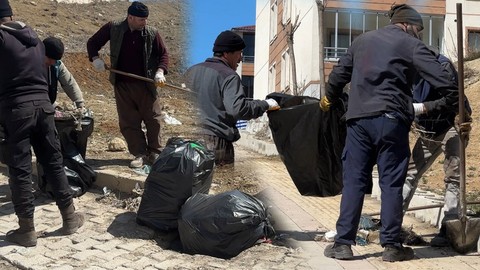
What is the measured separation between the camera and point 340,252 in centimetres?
378

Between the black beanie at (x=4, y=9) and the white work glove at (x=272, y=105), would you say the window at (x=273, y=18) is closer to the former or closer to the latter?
the white work glove at (x=272, y=105)

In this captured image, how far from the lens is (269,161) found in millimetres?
4496

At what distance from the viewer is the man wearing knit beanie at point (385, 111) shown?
368 cm

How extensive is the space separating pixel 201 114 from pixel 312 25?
758 millimetres

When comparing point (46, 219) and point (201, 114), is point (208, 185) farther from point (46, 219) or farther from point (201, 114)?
point (46, 219)

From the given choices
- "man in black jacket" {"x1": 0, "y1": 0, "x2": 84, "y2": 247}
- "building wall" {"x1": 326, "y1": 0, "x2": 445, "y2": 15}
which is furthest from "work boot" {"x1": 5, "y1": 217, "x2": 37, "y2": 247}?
"building wall" {"x1": 326, "y1": 0, "x2": 445, "y2": 15}

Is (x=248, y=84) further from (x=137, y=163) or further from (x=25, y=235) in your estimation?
(x=137, y=163)

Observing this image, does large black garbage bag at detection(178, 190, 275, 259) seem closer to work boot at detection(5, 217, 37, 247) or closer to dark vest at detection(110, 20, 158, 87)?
Result: work boot at detection(5, 217, 37, 247)

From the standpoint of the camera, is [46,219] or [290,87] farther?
[46,219]

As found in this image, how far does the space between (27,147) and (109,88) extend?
10.0m

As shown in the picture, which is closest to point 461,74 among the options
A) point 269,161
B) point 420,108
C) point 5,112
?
point 420,108

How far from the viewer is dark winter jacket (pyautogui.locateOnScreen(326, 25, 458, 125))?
3.67 metres

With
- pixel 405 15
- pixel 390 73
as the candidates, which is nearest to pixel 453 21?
pixel 405 15

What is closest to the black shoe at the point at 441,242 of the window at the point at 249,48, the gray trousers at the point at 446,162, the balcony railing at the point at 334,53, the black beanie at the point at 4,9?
the gray trousers at the point at 446,162
